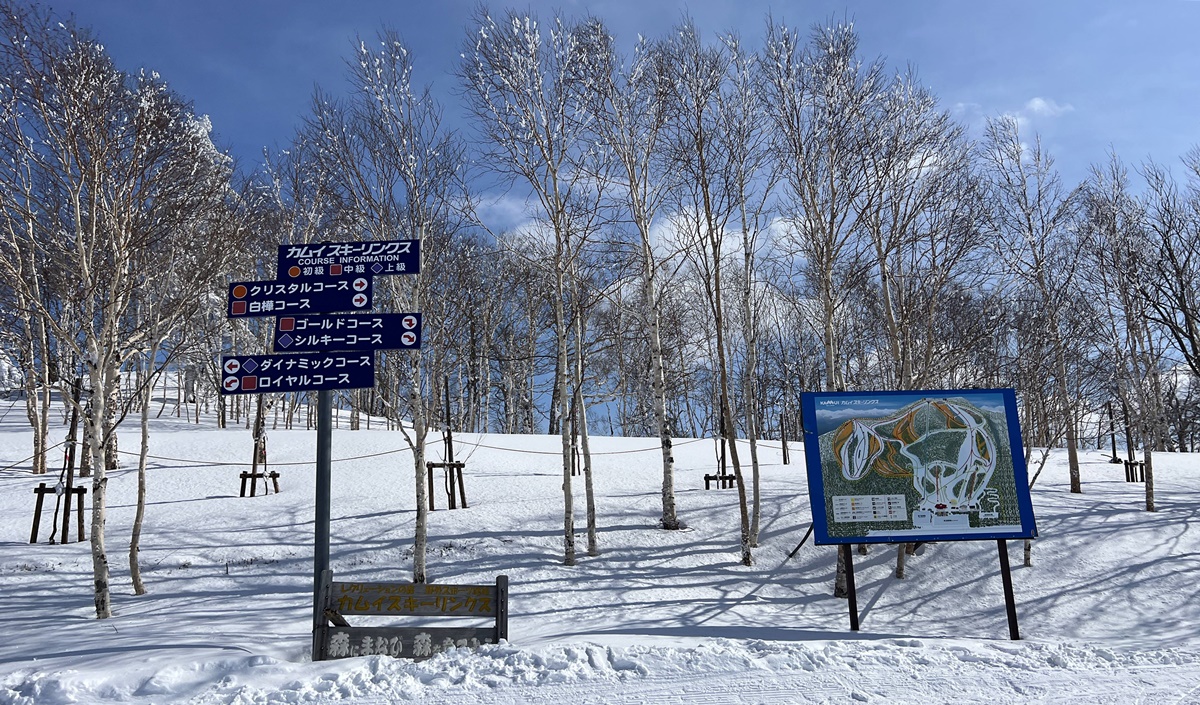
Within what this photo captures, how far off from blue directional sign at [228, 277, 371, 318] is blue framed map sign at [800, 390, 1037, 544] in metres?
4.94

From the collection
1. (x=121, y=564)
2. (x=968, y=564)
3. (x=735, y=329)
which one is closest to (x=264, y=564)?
(x=121, y=564)

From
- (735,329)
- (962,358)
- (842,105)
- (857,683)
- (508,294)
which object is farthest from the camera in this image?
(508,294)

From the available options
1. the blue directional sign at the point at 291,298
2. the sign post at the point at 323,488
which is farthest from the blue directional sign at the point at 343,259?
the sign post at the point at 323,488

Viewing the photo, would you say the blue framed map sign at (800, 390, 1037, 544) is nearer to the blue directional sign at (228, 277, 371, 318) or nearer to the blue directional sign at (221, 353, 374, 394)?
the blue directional sign at (221, 353, 374, 394)

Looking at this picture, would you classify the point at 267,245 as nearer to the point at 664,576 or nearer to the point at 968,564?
the point at 664,576

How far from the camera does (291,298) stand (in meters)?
6.10

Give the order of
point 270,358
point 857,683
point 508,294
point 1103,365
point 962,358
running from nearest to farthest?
point 857,683 → point 270,358 → point 962,358 → point 1103,365 → point 508,294

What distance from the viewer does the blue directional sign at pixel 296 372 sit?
5.73 meters

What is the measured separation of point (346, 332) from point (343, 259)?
786 millimetres

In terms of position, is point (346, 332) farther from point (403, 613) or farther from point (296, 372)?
point (403, 613)

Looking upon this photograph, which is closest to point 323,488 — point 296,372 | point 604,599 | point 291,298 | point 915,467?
point 296,372

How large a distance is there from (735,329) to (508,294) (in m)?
9.13

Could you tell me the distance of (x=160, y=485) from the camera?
13.6 metres

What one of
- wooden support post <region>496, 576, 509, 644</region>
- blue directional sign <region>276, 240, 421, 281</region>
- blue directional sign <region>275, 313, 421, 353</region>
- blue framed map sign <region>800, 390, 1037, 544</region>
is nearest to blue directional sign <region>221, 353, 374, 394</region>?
blue directional sign <region>275, 313, 421, 353</region>
